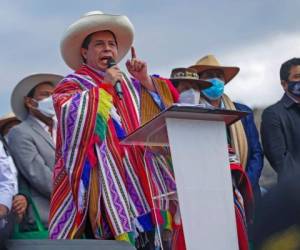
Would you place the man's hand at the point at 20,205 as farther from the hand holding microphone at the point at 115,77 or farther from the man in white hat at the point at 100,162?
the hand holding microphone at the point at 115,77

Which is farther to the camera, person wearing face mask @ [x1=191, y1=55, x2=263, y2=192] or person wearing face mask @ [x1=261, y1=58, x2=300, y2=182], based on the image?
person wearing face mask @ [x1=191, y1=55, x2=263, y2=192]

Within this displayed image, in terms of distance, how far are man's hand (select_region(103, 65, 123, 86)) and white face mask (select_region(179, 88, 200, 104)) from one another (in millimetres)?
691

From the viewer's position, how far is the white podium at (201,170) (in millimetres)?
4242

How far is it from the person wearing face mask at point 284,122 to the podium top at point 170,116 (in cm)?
143

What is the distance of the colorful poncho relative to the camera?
4602mm

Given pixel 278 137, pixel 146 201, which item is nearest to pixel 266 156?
pixel 278 137

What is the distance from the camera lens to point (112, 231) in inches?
181

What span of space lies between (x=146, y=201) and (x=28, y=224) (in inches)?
50.2

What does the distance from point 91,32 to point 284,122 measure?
1717 mm

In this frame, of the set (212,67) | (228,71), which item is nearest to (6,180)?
(212,67)

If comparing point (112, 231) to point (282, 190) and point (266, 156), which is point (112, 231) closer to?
point (266, 156)

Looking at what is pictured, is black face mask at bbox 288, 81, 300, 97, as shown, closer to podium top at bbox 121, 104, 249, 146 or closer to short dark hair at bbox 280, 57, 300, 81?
short dark hair at bbox 280, 57, 300, 81

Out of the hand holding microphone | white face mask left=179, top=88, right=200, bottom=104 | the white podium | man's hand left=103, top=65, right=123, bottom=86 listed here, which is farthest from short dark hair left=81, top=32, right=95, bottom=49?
the white podium

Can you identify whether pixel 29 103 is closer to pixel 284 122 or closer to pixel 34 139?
pixel 34 139
